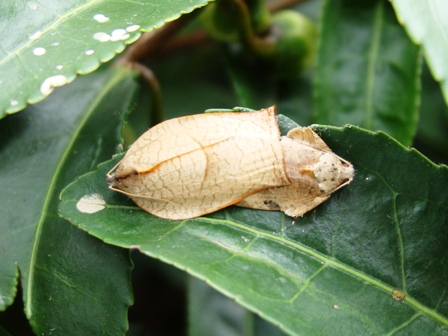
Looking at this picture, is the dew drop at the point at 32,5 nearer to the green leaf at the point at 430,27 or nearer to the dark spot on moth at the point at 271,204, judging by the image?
the dark spot on moth at the point at 271,204

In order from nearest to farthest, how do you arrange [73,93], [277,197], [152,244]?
[152,244] → [277,197] → [73,93]

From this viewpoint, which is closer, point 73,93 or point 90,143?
point 90,143

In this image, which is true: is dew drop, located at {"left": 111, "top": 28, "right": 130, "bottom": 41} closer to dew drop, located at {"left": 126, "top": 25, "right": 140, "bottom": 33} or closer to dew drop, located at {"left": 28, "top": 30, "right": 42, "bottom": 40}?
dew drop, located at {"left": 126, "top": 25, "right": 140, "bottom": 33}

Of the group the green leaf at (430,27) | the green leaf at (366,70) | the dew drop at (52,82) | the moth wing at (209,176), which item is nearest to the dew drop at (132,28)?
the dew drop at (52,82)

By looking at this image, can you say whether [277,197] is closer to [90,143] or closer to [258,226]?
[258,226]

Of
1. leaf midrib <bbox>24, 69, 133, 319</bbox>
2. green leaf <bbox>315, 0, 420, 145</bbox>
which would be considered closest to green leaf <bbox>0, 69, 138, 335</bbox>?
leaf midrib <bbox>24, 69, 133, 319</bbox>

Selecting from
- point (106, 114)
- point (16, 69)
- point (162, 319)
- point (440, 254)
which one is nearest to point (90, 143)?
point (106, 114)
